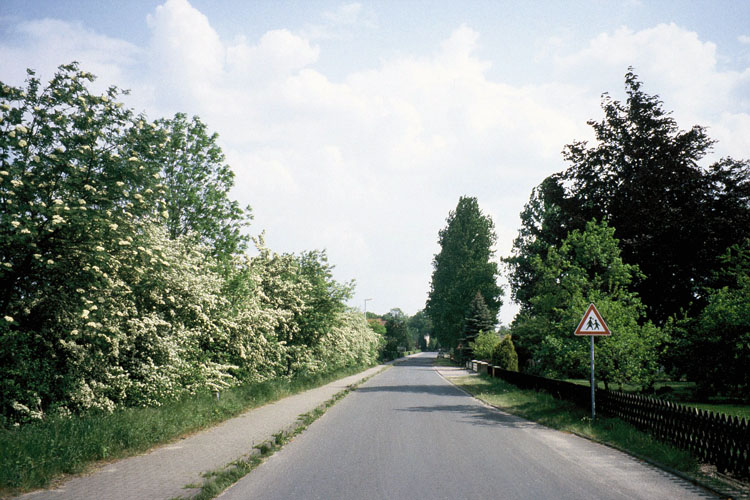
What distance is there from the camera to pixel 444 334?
6475 centimetres

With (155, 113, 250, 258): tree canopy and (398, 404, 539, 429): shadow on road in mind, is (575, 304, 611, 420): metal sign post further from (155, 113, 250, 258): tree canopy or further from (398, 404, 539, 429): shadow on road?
(155, 113, 250, 258): tree canopy

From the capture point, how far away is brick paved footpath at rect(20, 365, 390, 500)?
6.08 metres

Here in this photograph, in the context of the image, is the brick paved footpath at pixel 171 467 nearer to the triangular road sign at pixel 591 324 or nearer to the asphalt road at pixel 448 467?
the asphalt road at pixel 448 467

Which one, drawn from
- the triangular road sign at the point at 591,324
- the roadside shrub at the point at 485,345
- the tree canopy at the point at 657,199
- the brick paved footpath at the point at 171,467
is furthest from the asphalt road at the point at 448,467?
the roadside shrub at the point at 485,345

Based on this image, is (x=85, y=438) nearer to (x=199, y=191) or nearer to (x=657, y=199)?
(x=199, y=191)

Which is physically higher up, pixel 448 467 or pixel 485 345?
pixel 485 345

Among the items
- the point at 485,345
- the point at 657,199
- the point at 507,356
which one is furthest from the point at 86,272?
the point at 485,345

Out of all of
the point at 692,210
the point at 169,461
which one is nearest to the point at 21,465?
the point at 169,461

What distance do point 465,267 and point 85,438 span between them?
54078 millimetres

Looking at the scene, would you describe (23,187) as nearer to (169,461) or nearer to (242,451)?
(169,461)

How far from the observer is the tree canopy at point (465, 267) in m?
59.8

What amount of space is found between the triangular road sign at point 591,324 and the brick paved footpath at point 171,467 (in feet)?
25.0

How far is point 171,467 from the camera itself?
24.5ft

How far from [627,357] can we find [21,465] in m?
14.4
